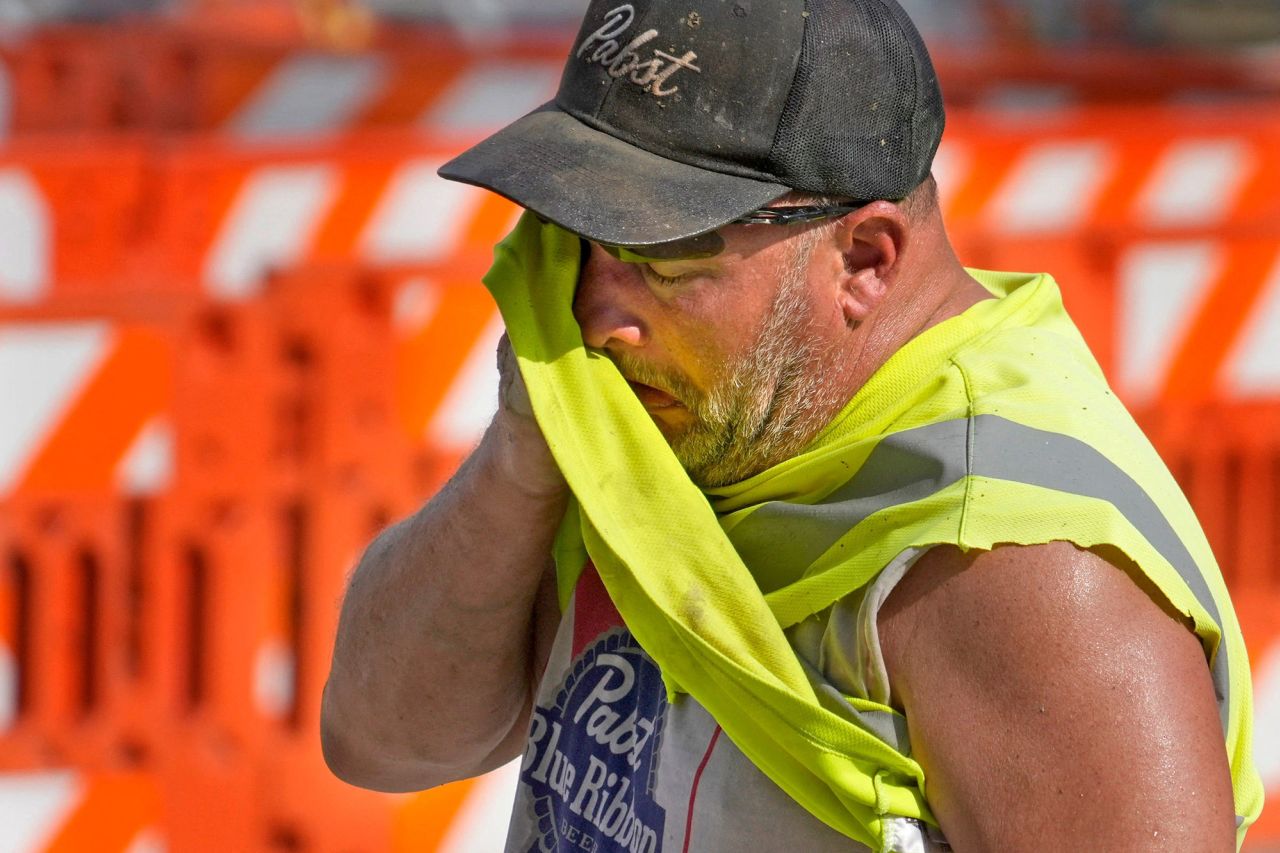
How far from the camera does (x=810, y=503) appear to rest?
1856 millimetres

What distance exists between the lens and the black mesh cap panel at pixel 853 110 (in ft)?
5.97

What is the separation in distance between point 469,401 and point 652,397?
237cm

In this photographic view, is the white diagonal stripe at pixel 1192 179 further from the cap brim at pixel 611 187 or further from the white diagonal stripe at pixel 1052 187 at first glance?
the cap brim at pixel 611 187

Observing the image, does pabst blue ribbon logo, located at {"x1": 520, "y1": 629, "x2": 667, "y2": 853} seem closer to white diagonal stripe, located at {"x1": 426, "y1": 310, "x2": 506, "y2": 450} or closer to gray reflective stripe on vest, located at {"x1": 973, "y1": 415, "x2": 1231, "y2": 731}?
gray reflective stripe on vest, located at {"x1": 973, "y1": 415, "x2": 1231, "y2": 731}

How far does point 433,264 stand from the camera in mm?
4297

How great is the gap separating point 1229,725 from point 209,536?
116 inches

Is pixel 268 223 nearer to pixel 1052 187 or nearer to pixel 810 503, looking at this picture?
pixel 1052 187

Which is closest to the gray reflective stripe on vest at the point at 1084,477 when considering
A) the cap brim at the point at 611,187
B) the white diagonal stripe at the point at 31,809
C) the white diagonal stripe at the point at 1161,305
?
the cap brim at the point at 611,187

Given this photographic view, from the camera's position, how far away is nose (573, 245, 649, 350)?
1938mm

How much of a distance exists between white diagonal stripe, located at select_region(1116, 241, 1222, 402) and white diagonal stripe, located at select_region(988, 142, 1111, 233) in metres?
1.00

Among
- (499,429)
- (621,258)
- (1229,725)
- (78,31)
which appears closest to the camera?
(1229,725)

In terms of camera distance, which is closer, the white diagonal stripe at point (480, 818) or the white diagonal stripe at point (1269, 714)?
the white diagonal stripe at point (480, 818)

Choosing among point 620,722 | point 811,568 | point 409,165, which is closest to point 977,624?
point 811,568

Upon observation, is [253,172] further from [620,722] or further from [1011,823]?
[1011,823]
